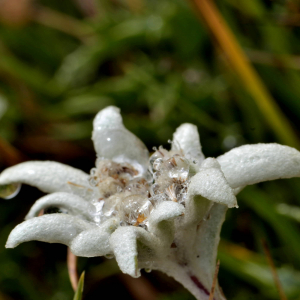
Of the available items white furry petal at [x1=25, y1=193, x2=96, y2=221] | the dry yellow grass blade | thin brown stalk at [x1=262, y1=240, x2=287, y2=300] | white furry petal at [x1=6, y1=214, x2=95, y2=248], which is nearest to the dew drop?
white furry petal at [x1=25, y1=193, x2=96, y2=221]

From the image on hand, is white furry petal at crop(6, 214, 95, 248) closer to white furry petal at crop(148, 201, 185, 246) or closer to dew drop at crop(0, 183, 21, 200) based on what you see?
white furry petal at crop(148, 201, 185, 246)

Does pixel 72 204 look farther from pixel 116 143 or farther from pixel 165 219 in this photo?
pixel 165 219

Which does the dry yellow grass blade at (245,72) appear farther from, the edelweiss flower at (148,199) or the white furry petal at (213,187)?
the white furry petal at (213,187)

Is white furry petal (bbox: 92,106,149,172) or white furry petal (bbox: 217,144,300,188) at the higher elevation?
white furry petal (bbox: 92,106,149,172)

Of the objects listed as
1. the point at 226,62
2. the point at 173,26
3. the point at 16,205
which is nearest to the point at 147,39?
the point at 173,26

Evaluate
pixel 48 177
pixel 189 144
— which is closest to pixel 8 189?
pixel 48 177

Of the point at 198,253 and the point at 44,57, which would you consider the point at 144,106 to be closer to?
the point at 44,57

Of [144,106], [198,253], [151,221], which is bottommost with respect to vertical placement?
[198,253]
